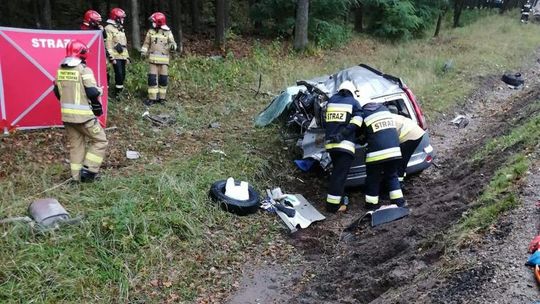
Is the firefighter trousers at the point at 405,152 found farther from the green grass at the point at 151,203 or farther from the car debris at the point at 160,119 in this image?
the car debris at the point at 160,119

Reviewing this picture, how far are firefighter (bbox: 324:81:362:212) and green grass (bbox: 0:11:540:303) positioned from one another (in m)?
1.06

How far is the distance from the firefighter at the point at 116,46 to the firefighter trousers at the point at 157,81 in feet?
1.85

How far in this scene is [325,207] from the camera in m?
7.00

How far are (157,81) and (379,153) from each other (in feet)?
17.3

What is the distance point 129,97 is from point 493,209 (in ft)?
24.1

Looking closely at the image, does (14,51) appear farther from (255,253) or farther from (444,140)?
(444,140)

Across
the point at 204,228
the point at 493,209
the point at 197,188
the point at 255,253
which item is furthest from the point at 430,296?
the point at 197,188

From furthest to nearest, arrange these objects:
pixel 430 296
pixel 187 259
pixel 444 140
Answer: pixel 444 140
pixel 187 259
pixel 430 296

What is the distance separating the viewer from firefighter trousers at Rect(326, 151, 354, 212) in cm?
654

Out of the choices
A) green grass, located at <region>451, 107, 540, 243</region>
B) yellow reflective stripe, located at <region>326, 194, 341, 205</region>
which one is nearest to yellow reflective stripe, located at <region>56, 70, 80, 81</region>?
yellow reflective stripe, located at <region>326, 194, 341, 205</region>

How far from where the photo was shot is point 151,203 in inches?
227

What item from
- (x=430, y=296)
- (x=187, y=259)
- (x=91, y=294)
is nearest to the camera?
(x=430, y=296)

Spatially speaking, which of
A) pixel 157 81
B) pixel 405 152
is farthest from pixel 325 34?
pixel 405 152

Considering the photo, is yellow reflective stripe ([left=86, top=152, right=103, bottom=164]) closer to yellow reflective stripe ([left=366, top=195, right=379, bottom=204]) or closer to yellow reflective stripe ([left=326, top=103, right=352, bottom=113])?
yellow reflective stripe ([left=326, top=103, right=352, bottom=113])
